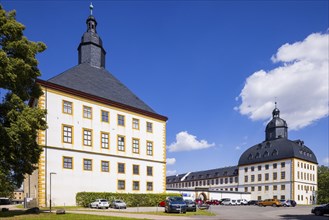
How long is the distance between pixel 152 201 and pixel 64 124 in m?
16.1

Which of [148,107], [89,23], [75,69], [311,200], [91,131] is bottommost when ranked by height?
[311,200]

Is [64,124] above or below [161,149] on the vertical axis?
above

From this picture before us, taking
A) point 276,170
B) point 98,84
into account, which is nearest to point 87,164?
point 98,84

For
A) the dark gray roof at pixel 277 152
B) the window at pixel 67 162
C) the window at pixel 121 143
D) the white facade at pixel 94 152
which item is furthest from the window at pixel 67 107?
the dark gray roof at pixel 277 152

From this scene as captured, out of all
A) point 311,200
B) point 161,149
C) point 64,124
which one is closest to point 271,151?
point 311,200

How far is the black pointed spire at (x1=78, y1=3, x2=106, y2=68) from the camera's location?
5272cm

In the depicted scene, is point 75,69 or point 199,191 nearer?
point 75,69

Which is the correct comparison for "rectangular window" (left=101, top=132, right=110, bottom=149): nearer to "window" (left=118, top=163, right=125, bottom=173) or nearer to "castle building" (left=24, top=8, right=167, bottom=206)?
"castle building" (left=24, top=8, right=167, bottom=206)

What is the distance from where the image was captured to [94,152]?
42.1 m

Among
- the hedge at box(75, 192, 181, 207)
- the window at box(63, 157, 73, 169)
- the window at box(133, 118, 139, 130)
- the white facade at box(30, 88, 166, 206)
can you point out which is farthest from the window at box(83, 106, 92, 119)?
the hedge at box(75, 192, 181, 207)

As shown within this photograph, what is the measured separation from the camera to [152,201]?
151 ft

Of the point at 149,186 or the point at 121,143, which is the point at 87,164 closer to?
the point at 121,143

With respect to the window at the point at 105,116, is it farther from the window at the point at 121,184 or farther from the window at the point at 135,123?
the window at the point at 121,184

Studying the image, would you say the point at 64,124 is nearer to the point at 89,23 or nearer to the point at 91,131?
the point at 91,131
